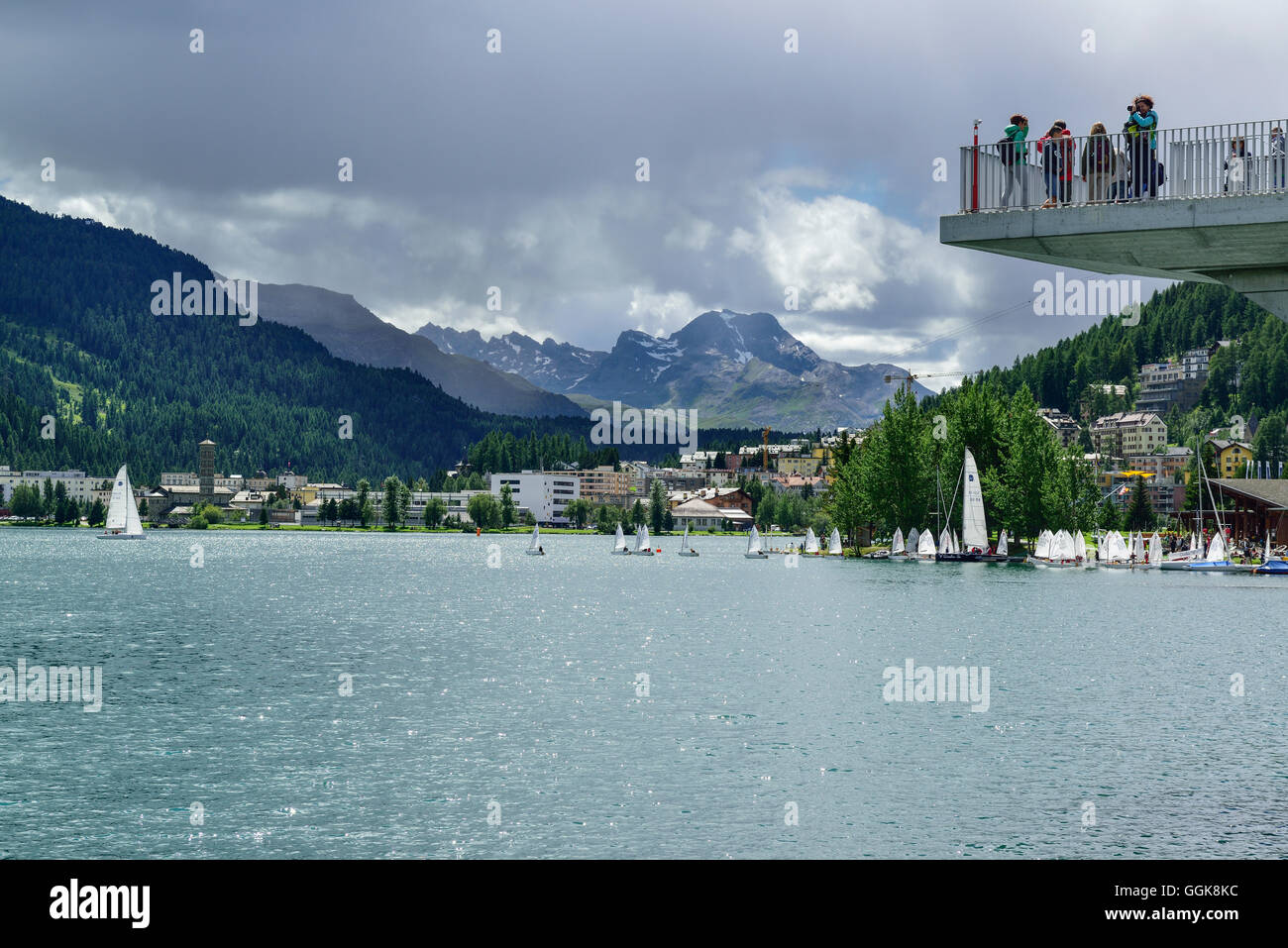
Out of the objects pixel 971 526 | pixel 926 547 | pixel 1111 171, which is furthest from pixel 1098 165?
pixel 926 547

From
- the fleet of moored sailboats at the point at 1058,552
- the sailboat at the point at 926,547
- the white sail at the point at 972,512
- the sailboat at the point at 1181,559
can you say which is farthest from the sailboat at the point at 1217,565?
the sailboat at the point at 926,547

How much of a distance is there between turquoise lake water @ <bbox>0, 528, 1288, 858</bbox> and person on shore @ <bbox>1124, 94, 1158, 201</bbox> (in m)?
16.5

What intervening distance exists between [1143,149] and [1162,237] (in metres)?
1.96

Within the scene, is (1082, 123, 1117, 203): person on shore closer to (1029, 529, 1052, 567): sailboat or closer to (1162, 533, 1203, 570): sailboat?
(1029, 529, 1052, 567): sailboat

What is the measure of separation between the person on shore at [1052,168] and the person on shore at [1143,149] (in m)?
1.50

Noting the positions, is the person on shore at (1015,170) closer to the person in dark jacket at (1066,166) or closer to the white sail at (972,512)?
the person in dark jacket at (1066,166)

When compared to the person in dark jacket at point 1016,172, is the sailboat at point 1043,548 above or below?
below

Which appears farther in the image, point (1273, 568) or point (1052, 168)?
point (1273, 568)

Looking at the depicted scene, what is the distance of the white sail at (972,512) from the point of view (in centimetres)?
18375

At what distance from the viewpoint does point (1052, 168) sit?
1177 inches

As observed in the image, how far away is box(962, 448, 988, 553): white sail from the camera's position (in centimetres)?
18375

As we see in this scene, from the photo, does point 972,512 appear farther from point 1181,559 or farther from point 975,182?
point 975,182

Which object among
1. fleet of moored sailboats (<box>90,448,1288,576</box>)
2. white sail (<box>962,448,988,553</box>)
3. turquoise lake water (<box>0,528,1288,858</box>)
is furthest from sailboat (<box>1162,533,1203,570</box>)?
turquoise lake water (<box>0,528,1288,858</box>)

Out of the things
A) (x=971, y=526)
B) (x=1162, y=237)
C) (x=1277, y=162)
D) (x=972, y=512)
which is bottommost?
(x=971, y=526)
